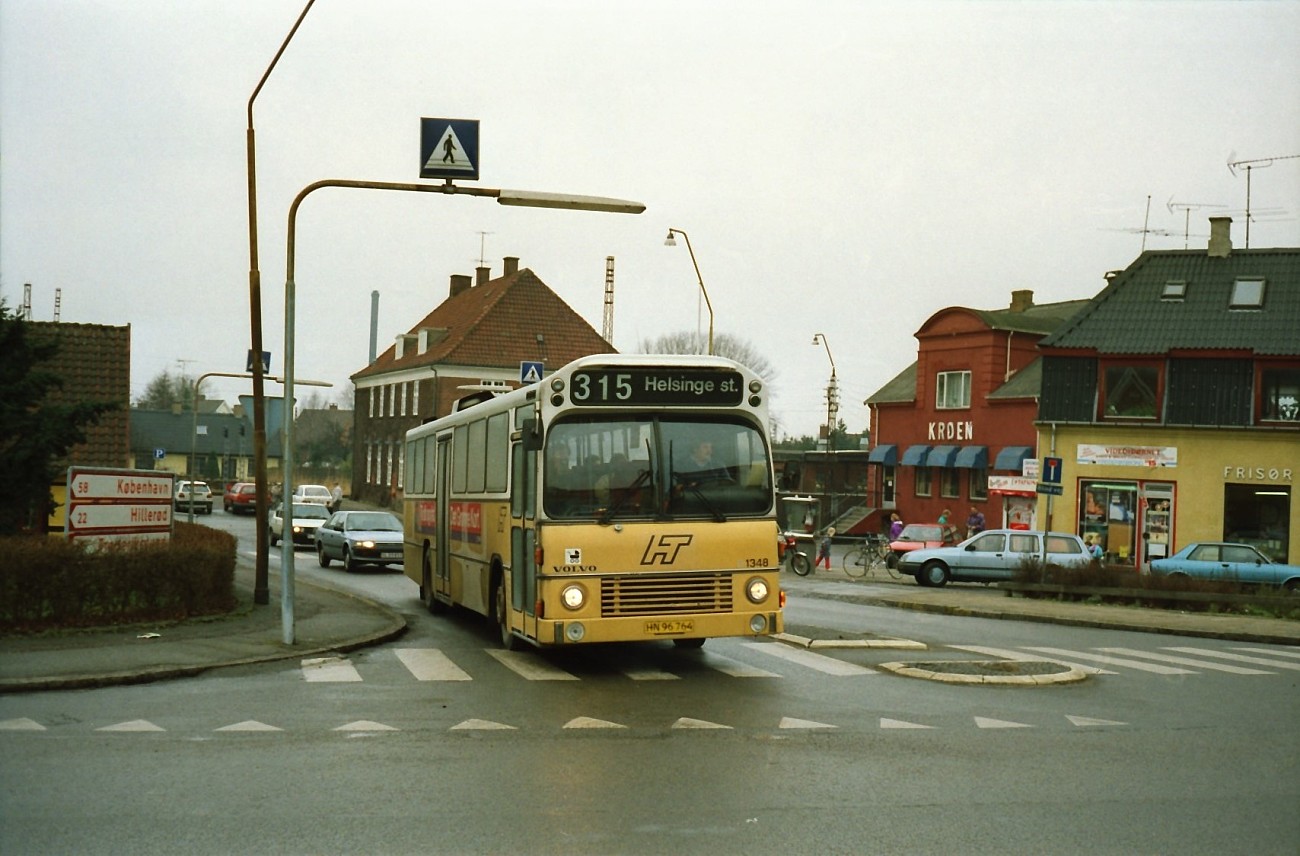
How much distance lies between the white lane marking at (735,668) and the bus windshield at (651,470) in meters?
1.70

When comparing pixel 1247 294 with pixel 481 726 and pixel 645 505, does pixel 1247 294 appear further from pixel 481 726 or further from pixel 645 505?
pixel 481 726

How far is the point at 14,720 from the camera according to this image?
10.7m

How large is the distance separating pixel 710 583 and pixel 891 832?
6.20 m

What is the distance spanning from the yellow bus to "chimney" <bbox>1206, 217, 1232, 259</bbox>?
35.1 meters

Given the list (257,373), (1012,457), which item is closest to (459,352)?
(1012,457)

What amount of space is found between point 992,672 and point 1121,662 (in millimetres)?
2957

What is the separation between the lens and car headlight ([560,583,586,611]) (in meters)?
13.1

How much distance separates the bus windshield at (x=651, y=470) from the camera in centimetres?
1341

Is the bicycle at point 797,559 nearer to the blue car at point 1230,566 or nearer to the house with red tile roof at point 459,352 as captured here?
the blue car at point 1230,566

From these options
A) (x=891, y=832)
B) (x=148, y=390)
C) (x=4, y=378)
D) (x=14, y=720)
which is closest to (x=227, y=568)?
(x=4, y=378)

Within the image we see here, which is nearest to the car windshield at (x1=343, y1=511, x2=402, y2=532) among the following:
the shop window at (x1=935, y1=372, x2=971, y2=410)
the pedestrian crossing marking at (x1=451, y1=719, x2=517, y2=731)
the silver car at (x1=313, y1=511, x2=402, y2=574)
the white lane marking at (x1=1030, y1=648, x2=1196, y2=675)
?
the silver car at (x1=313, y1=511, x2=402, y2=574)

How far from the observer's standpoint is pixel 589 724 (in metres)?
10.7

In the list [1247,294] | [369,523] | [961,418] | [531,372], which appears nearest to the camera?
[531,372]

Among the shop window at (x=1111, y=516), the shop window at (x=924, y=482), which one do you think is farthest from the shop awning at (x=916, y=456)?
the shop window at (x=1111, y=516)
